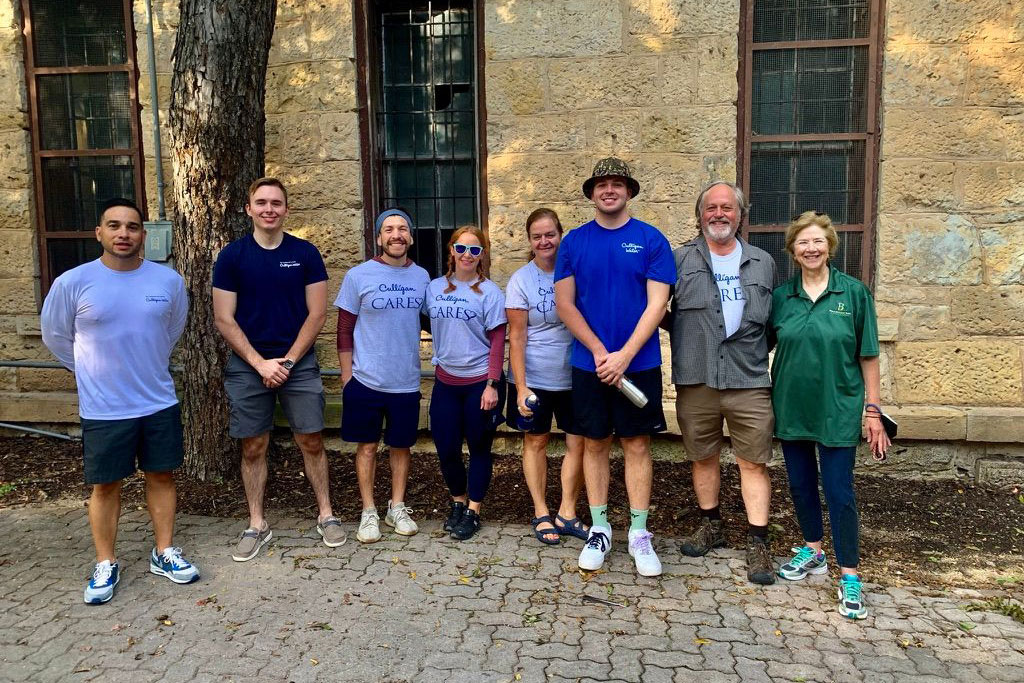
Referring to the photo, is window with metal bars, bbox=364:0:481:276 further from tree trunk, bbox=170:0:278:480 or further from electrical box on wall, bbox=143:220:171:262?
electrical box on wall, bbox=143:220:171:262

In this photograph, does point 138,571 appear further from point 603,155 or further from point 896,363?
point 896,363

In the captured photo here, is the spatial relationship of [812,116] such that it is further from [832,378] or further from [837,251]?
[832,378]

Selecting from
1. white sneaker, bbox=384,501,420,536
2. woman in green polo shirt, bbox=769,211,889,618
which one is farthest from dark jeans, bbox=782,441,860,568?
white sneaker, bbox=384,501,420,536

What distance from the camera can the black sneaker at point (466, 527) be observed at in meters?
4.34

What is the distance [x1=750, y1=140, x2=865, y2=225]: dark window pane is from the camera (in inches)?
223

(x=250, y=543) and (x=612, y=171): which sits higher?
(x=612, y=171)

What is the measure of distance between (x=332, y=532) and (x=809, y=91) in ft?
14.7

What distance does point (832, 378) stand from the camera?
3.54 metres

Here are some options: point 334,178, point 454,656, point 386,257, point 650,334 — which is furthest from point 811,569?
point 334,178

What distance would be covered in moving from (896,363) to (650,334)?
2.70 metres


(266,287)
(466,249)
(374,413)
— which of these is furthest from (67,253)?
(466,249)

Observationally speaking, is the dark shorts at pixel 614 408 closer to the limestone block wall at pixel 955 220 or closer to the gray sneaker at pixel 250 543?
the gray sneaker at pixel 250 543

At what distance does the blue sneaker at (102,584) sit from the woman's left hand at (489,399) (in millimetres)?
1958

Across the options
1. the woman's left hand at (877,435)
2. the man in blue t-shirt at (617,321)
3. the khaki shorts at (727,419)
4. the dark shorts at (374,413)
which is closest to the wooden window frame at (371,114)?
the dark shorts at (374,413)
